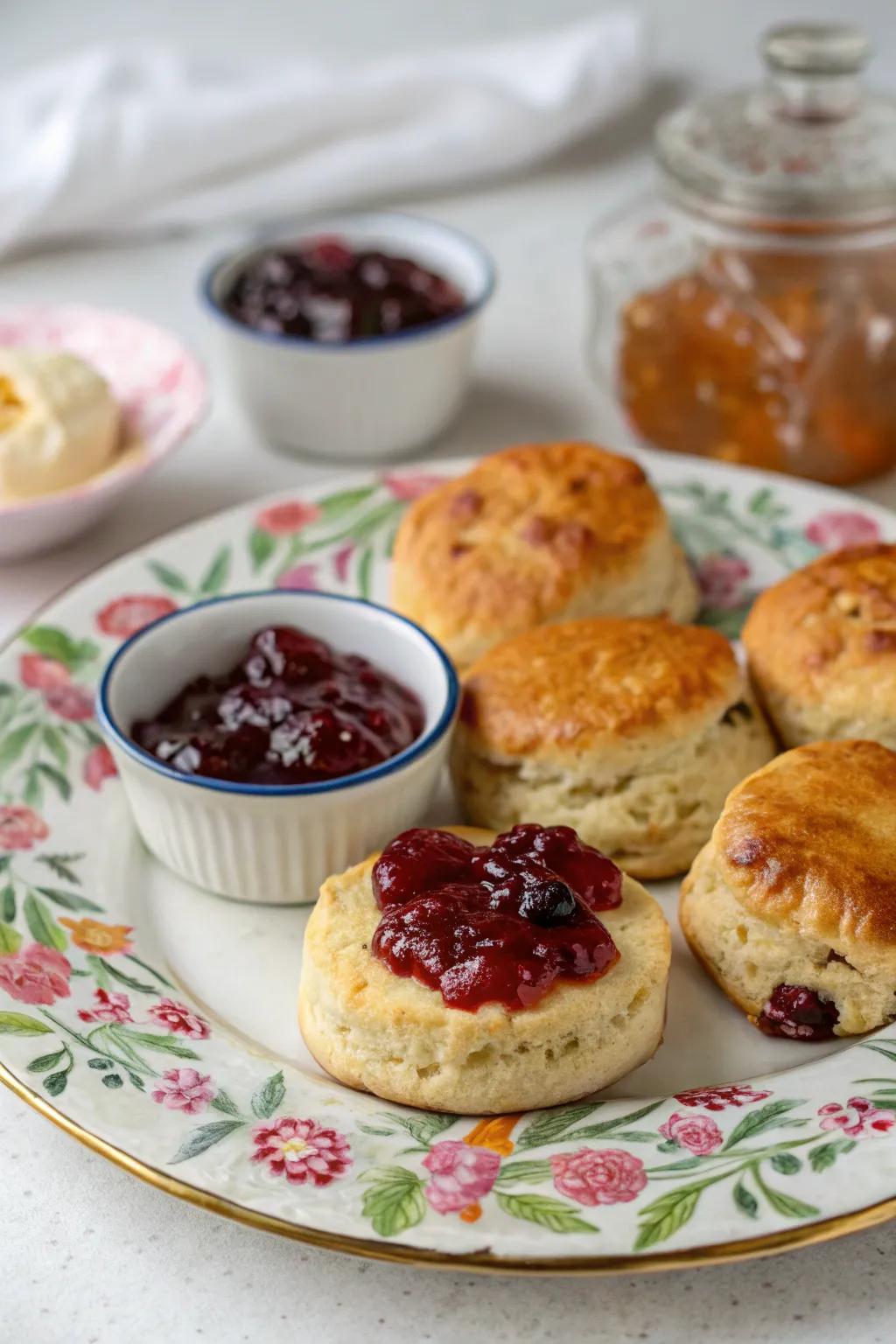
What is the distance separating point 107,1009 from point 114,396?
7.18 ft

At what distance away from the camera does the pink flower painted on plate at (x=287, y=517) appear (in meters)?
4.20

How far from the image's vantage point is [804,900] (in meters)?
2.65

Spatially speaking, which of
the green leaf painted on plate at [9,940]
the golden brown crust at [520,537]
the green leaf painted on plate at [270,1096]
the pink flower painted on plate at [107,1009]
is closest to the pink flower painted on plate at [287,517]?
the golden brown crust at [520,537]

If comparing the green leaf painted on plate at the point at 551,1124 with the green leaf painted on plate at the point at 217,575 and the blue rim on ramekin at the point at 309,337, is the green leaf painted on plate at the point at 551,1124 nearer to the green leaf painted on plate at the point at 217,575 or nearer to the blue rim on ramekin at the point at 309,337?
the green leaf painted on plate at the point at 217,575

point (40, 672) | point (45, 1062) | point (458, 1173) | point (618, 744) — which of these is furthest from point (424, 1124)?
point (40, 672)

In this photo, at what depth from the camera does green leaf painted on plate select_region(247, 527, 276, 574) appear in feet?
13.5

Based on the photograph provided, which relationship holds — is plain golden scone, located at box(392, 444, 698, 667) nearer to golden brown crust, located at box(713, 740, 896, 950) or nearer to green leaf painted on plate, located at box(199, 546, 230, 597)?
green leaf painted on plate, located at box(199, 546, 230, 597)

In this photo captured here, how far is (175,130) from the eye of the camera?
5.86m

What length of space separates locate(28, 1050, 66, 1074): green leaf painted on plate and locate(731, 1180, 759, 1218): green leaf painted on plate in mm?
1087

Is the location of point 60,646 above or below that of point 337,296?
below

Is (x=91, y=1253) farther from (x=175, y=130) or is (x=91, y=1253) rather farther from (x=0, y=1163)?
(x=175, y=130)

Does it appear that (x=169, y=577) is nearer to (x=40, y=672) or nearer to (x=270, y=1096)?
(x=40, y=672)

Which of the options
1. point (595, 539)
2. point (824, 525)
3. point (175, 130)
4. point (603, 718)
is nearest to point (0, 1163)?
point (603, 718)

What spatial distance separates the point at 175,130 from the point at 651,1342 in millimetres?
4763
